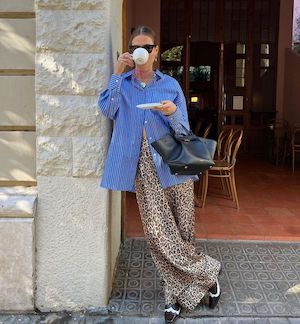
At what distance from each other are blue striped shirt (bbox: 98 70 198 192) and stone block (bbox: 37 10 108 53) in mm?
328

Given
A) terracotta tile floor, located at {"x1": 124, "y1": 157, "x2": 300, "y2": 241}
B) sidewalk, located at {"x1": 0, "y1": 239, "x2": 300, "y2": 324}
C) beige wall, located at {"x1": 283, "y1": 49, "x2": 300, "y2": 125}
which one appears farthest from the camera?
beige wall, located at {"x1": 283, "y1": 49, "x2": 300, "y2": 125}

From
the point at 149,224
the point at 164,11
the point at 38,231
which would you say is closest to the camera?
the point at 149,224

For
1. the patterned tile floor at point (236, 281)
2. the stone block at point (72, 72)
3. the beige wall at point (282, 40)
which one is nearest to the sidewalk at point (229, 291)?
the patterned tile floor at point (236, 281)

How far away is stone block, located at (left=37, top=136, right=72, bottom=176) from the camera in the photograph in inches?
118

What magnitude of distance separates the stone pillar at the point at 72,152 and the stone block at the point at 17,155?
0.59 ft

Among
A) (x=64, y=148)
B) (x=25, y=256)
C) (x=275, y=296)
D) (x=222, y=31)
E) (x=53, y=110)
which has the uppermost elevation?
(x=222, y=31)

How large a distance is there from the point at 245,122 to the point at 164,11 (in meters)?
2.89

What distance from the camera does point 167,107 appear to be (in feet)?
8.48

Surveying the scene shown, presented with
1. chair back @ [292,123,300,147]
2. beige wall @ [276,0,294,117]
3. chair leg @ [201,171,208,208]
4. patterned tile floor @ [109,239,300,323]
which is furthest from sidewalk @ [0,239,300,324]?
beige wall @ [276,0,294,117]

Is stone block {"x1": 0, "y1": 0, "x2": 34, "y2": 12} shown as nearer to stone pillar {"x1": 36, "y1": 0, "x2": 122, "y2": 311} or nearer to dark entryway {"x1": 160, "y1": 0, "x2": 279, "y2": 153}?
stone pillar {"x1": 36, "y1": 0, "x2": 122, "y2": 311}

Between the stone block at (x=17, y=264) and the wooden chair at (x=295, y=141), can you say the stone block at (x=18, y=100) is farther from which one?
the wooden chair at (x=295, y=141)

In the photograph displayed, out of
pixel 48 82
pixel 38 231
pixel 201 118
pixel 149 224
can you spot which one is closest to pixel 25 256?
pixel 38 231

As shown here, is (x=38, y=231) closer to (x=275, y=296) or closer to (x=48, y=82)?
(x=48, y=82)

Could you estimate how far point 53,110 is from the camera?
2.98 m
